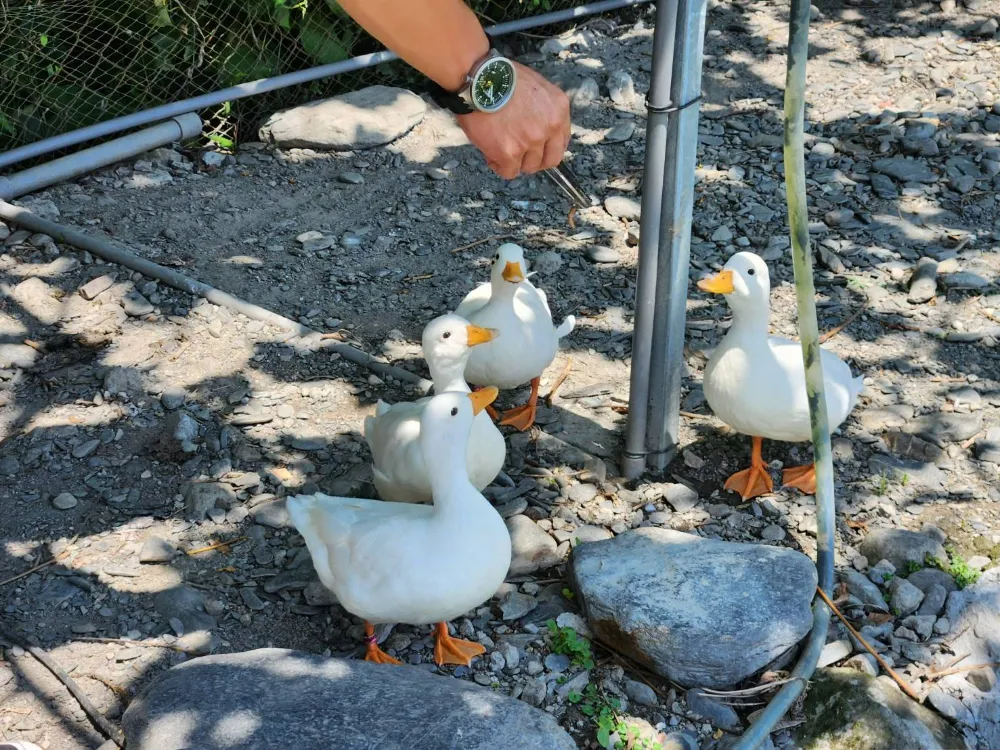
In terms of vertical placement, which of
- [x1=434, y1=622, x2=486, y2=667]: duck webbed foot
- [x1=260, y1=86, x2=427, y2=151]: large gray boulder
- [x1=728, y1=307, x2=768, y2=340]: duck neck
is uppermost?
[x1=260, y1=86, x2=427, y2=151]: large gray boulder

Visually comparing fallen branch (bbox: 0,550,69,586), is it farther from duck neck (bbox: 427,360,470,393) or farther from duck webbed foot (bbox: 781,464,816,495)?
duck webbed foot (bbox: 781,464,816,495)

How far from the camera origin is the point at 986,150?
6.05m

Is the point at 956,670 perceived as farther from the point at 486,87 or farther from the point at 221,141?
the point at 221,141

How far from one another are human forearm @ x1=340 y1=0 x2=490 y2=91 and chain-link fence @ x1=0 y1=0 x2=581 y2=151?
3961 mm

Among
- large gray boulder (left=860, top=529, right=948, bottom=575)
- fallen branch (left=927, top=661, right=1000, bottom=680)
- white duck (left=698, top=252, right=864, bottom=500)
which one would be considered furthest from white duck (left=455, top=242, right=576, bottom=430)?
fallen branch (left=927, top=661, right=1000, bottom=680)

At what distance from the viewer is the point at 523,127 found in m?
2.70

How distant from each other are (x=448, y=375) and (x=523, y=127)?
1419mm

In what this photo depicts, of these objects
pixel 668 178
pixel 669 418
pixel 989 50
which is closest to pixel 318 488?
pixel 669 418

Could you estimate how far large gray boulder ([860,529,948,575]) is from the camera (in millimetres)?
3646

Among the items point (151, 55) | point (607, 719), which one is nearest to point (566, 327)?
point (607, 719)

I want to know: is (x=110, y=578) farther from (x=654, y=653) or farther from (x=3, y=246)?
(x=3, y=246)

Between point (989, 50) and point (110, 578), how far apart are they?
6227mm

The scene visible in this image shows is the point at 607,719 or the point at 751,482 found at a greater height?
the point at 751,482

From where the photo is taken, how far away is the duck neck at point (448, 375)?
3936 millimetres
